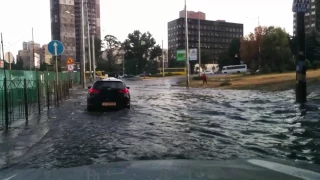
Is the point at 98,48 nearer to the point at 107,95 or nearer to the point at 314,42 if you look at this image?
the point at 314,42

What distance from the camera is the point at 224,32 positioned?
471 feet

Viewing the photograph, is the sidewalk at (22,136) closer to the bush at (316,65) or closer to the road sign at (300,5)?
the road sign at (300,5)

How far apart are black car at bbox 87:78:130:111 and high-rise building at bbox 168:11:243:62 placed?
109 m

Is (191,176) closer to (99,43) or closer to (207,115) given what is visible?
(207,115)

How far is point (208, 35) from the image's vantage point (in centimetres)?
13725

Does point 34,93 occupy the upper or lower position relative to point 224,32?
lower

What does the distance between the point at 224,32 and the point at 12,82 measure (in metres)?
134

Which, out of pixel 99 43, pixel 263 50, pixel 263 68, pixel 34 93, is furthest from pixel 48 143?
pixel 99 43

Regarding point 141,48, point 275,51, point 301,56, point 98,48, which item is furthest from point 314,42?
point 141,48

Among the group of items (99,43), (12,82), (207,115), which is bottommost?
(207,115)

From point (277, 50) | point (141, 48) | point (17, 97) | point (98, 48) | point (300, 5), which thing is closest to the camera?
point (17, 97)

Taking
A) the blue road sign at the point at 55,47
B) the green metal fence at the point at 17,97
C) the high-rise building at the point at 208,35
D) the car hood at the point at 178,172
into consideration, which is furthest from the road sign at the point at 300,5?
the high-rise building at the point at 208,35

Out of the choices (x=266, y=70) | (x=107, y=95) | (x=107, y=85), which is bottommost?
(x=107, y=95)

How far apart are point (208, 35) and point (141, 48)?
79.0 ft
